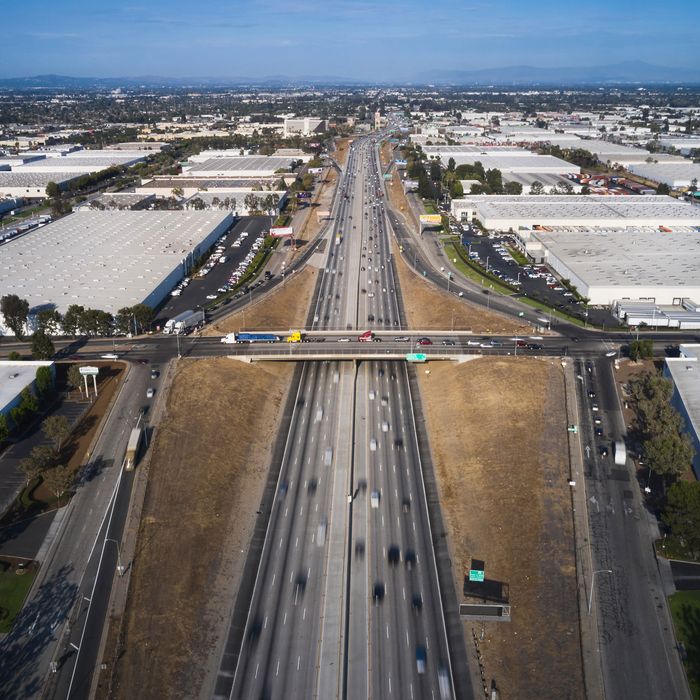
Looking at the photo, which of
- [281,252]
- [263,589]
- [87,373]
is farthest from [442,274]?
[263,589]

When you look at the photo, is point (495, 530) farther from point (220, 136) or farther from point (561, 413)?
point (220, 136)

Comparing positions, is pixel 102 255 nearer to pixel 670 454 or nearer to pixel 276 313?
pixel 276 313

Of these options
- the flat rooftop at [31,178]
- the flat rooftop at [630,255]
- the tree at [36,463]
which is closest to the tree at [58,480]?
the tree at [36,463]

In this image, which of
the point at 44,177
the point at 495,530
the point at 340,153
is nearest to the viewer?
the point at 495,530

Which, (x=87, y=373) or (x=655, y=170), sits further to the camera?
(x=655, y=170)

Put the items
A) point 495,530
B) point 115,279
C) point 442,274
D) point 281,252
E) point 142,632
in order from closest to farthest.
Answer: point 142,632 → point 495,530 → point 115,279 → point 442,274 → point 281,252

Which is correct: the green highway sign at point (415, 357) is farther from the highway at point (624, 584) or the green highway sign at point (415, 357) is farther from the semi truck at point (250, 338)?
the highway at point (624, 584)

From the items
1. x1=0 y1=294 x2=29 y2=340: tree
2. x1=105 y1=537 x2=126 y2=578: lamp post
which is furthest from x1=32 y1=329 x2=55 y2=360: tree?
x1=105 y1=537 x2=126 y2=578: lamp post
